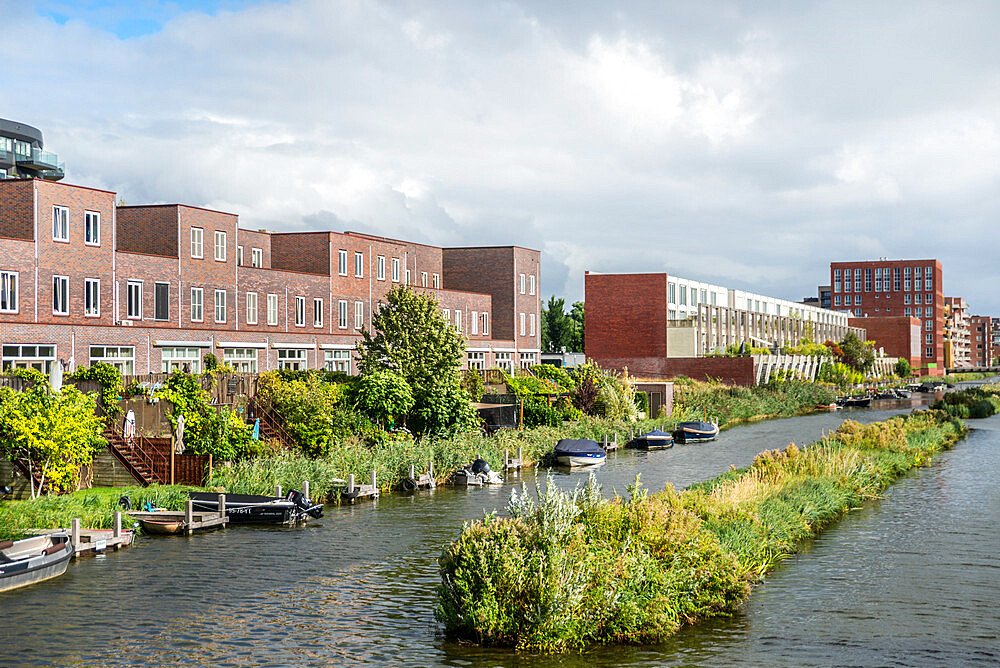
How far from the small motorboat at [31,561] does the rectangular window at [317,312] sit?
46.8m

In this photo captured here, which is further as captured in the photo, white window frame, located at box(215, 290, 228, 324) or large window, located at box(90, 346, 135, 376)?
white window frame, located at box(215, 290, 228, 324)

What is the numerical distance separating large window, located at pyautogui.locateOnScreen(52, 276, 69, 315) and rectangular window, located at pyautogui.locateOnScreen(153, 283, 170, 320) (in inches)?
249

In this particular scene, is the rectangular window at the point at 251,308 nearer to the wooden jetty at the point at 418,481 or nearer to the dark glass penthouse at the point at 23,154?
the wooden jetty at the point at 418,481

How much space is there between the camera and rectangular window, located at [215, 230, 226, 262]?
65.1 m

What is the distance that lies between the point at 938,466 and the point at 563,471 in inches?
727

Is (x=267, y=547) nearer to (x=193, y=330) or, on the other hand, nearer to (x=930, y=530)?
(x=930, y=530)

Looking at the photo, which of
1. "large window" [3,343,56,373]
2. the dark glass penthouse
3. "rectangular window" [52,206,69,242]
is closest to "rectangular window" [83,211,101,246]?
"rectangular window" [52,206,69,242]

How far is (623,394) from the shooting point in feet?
238

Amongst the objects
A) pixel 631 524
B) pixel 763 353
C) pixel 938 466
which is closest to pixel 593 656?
pixel 631 524

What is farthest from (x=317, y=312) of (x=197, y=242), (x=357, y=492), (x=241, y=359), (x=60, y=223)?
(x=357, y=492)

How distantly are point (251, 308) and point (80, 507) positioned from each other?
3630 centimetres

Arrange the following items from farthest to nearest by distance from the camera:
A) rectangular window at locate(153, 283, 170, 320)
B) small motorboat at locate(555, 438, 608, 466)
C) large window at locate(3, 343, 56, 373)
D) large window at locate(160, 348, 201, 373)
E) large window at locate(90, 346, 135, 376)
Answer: rectangular window at locate(153, 283, 170, 320), large window at locate(160, 348, 201, 373), large window at locate(90, 346, 135, 376), small motorboat at locate(555, 438, 608, 466), large window at locate(3, 343, 56, 373)

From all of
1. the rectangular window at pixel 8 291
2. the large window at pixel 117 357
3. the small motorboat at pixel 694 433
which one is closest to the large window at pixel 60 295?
the rectangular window at pixel 8 291

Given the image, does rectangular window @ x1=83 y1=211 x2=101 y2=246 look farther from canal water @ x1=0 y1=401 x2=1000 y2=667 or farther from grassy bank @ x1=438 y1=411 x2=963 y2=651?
grassy bank @ x1=438 y1=411 x2=963 y2=651
